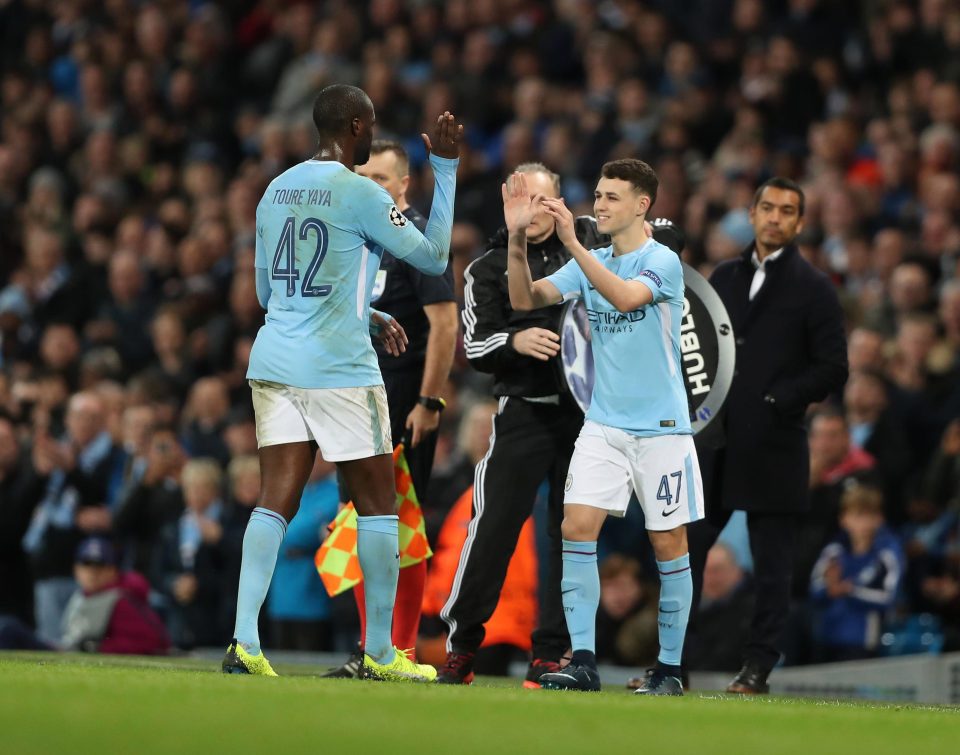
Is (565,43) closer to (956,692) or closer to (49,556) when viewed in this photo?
(49,556)

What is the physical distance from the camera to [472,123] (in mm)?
16062

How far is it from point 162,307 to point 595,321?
8.60m

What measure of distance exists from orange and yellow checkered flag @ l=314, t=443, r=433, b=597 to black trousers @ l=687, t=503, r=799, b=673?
134 centimetres

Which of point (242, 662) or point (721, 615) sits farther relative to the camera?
point (721, 615)

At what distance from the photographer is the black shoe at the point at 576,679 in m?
7.09

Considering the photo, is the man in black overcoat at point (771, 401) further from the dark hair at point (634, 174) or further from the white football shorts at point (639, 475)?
the dark hair at point (634, 174)

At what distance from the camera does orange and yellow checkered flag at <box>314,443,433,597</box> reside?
25.8 ft

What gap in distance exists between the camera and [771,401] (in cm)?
849

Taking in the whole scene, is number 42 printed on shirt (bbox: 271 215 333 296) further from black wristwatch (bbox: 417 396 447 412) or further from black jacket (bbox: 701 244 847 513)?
black jacket (bbox: 701 244 847 513)

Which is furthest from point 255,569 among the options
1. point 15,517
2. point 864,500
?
point 15,517

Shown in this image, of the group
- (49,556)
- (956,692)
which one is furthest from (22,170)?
(956,692)

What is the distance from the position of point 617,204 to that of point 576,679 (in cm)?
194

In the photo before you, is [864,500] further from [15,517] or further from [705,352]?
[15,517]

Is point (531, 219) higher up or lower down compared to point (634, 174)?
lower down
